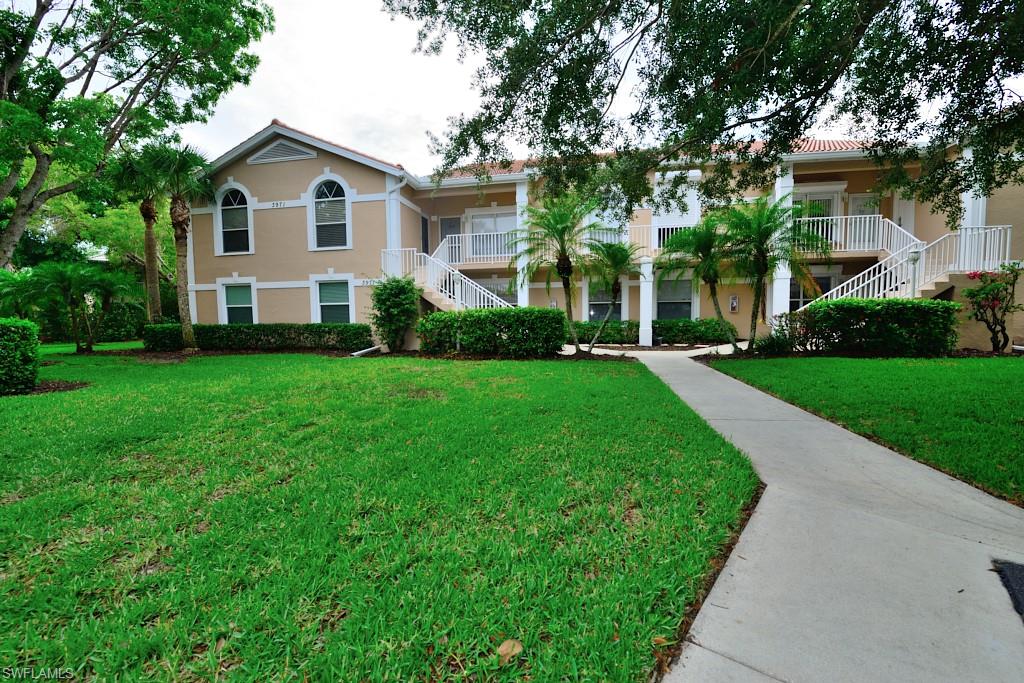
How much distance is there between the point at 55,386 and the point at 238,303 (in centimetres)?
863

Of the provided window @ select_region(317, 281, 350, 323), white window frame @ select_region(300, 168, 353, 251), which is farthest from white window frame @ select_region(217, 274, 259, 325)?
white window frame @ select_region(300, 168, 353, 251)

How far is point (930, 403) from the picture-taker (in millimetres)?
5520

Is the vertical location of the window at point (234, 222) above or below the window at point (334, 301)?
above

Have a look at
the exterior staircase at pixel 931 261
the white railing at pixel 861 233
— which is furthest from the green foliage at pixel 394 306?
the white railing at pixel 861 233

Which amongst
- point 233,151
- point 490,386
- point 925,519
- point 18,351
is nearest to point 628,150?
point 490,386

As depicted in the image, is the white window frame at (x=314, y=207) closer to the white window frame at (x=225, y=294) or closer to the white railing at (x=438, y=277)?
the white railing at (x=438, y=277)

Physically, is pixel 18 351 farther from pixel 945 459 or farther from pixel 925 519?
pixel 945 459

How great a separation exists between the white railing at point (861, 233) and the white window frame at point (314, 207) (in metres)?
14.0

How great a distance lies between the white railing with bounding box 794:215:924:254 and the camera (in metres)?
13.4

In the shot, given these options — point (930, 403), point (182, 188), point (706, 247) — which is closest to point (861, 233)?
point (706, 247)

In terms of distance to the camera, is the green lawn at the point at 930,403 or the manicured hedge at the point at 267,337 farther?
the manicured hedge at the point at 267,337

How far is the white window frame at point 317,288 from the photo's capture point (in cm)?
1490

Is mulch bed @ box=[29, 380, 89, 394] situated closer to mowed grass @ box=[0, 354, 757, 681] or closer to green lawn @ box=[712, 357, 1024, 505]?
mowed grass @ box=[0, 354, 757, 681]

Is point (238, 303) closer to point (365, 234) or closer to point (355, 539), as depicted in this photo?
point (365, 234)
